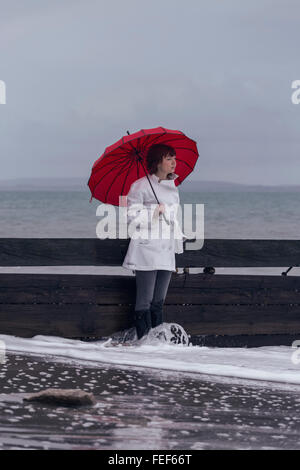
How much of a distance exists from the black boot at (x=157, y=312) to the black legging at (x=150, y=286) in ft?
0.12

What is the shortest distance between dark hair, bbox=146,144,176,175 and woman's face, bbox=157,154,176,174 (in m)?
0.02

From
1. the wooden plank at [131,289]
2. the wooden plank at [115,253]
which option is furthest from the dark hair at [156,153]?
the wooden plank at [131,289]

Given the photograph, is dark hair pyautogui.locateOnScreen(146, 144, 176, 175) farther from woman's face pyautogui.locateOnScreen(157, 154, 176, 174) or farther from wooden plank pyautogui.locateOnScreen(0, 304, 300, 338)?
wooden plank pyautogui.locateOnScreen(0, 304, 300, 338)

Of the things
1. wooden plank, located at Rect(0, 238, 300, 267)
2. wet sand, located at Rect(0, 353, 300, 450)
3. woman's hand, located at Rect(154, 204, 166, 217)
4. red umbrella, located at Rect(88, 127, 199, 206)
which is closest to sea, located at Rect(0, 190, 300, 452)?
wet sand, located at Rect(0, 353, 300, 450)

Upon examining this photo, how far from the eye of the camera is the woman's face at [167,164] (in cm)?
716

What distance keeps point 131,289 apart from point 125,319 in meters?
0.27

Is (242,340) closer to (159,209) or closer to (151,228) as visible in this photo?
(151,228)

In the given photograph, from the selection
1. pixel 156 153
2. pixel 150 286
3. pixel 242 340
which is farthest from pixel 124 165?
pixel 242 340

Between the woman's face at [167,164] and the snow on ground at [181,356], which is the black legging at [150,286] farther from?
the woman's face at [167,164]

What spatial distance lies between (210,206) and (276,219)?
39.0ft
